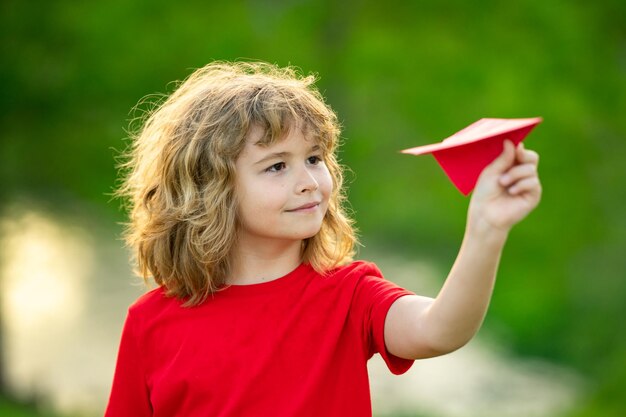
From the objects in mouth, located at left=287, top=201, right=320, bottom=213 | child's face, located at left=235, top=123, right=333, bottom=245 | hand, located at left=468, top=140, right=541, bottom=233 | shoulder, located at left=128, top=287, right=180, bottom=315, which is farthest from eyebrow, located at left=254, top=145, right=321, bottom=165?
hand, located at left=468, top=140, right=541, bottom=233

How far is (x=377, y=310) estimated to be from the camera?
226 cm

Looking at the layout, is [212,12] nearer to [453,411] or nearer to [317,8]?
[317,8]

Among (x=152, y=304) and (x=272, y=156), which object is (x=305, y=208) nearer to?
(x=272, y=156)

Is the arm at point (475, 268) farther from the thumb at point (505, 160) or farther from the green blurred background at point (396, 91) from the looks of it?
the green blurred background at point (396, 91)

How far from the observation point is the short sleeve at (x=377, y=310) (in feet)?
7.39

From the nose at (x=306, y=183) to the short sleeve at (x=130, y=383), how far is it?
0.56 m

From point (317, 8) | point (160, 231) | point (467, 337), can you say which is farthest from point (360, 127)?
point (467, 337)

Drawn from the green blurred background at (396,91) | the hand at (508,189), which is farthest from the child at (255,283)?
the green blurred background at (396,91)

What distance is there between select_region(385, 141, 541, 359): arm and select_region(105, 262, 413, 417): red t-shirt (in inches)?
4.0

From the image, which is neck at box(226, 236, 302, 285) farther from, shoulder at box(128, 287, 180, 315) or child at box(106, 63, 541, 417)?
shoulder at box(128, 287, 180, 315)

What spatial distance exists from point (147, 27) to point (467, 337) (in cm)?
447

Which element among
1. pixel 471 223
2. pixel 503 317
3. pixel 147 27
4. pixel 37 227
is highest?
pixel 147 27

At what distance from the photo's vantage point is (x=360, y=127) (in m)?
6.28

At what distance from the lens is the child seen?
229 centimetres
